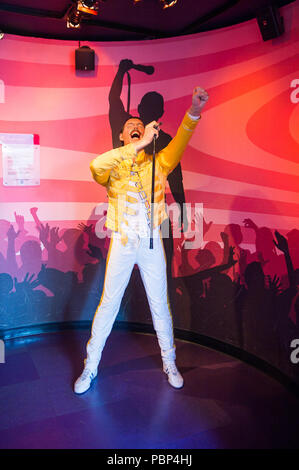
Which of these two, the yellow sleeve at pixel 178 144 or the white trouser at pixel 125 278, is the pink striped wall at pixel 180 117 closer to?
the yellow sleeve at pixel 178 144

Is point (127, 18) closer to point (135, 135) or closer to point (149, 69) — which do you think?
point (149, 69)

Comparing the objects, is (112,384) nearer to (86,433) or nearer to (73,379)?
(73,379)

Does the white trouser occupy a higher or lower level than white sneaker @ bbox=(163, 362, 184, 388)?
higher

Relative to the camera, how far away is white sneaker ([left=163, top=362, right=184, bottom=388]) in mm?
2301

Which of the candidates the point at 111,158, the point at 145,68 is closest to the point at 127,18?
the point at 145,68

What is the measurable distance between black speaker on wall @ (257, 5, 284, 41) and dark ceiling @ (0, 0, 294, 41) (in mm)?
54

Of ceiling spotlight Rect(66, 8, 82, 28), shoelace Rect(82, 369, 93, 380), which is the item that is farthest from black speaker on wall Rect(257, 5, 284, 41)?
shoelace Rect(82, 369, 93, 380)

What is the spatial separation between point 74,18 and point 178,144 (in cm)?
118

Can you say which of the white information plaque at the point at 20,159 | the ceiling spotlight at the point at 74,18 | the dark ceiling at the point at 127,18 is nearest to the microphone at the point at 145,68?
the dark ceiling at the point at 127,18

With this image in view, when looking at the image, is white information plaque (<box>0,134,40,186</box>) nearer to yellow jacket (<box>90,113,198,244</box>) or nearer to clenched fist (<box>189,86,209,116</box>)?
yellow jacket (<box>90,113,198,244</box>)

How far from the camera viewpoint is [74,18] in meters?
2.37

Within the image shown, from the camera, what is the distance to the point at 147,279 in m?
2.24

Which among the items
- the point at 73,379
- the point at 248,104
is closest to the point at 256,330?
the point at 73,379

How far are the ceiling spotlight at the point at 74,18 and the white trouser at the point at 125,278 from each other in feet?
4.94
